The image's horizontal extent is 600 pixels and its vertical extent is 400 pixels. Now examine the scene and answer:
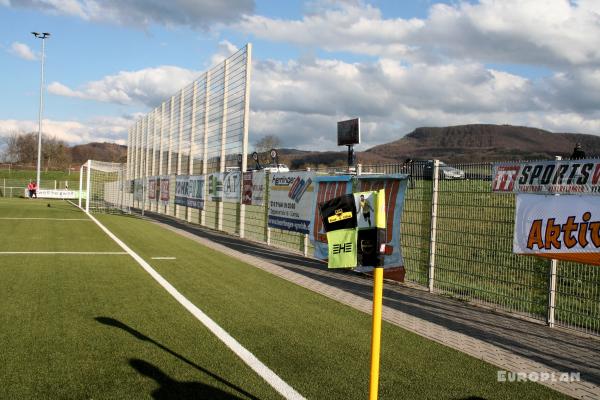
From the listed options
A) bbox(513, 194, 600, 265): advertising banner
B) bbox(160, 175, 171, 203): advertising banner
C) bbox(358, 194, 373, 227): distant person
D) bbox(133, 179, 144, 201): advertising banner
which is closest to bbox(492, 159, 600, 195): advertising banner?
bbox(513, 194, 600, 265): advertising banner

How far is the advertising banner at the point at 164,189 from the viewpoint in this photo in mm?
30766

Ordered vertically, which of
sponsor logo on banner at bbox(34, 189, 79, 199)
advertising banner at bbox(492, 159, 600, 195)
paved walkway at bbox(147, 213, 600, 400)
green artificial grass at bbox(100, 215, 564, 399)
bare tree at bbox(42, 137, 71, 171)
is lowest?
paved walkway at bbox(147, 213, 600, 400)

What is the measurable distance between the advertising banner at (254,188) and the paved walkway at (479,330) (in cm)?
577

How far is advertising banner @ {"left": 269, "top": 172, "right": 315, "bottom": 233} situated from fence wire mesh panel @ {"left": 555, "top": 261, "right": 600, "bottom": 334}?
664 centimetres

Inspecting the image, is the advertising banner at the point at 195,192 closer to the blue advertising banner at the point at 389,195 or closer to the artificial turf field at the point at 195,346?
the blue advertising banner at the point at 389,195

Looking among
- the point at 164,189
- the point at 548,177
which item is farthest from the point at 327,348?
the point at 164,189

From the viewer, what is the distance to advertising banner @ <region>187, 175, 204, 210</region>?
23517mm

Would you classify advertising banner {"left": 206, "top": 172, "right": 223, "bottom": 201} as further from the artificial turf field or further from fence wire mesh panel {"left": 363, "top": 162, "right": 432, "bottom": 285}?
fence wire mesh panel {"left": 363, "top": 162, "right": 432, "bottom": 285}

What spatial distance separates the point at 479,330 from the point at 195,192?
61.3 ft

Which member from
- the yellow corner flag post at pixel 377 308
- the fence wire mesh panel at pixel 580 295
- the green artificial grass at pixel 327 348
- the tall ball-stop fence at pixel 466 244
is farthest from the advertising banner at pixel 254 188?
the yellow corner flag post at pixel 377 308

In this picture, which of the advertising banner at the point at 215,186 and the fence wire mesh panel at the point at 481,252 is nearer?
the fence wire mesh panel at the point at 481,252

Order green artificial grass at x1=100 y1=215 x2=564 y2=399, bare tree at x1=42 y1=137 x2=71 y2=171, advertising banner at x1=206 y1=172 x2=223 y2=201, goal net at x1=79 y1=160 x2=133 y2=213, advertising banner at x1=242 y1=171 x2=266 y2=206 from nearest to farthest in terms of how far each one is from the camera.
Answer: green artificial grass at x1=100 y1=215 x2=564 y2=399, advertising banner at x1=242 y1=171 x2=266 y2=206, advertising banner at x1=206 y1=172 x2=223 y2=201, goal net at x1=79 y1=160 x2=133 y2=213, bare tree at x1=42 y1=137 x2=71 y2=171

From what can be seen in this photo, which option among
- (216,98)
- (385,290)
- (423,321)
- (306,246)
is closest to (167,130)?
(216,98)

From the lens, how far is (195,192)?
80.4 ft
